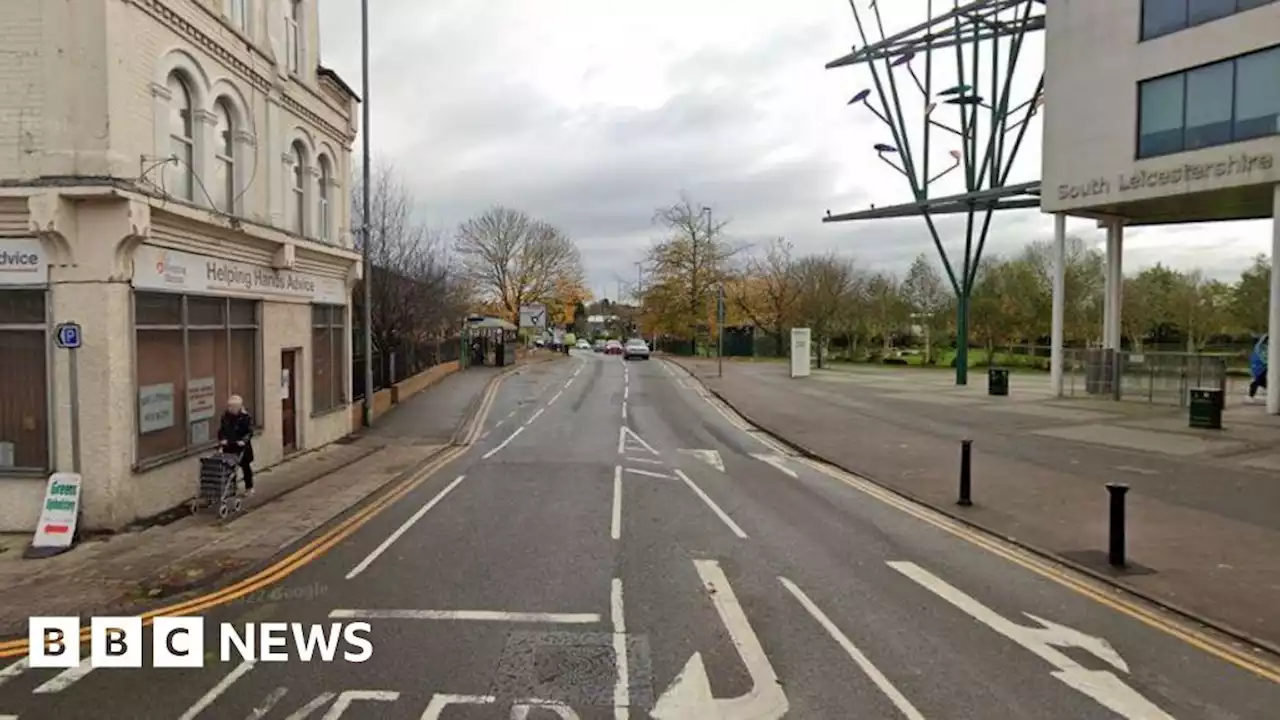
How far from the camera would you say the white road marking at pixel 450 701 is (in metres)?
4.93

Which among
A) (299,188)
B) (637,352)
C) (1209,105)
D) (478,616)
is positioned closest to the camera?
(478,616)

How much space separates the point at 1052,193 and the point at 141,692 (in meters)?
Answer: 30.4

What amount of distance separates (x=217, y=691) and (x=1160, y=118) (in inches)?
1142

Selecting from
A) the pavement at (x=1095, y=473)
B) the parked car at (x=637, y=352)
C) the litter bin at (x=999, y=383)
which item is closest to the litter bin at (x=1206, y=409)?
the pavement at (x=1095, y=473)

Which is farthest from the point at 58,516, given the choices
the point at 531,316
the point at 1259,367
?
the point at 531,316

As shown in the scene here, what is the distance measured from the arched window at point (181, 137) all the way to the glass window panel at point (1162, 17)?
27277mm

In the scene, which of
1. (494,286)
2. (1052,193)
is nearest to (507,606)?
(1052,193)

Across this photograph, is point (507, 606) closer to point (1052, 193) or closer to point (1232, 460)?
point (1232, 460)

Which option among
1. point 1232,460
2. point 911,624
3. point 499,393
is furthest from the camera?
point 499,393

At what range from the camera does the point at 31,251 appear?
9883 mm

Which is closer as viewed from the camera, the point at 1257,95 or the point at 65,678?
the point at 65,678

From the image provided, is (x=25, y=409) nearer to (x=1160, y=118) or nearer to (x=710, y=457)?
(x=710, y=457)

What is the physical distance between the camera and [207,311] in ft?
41.5

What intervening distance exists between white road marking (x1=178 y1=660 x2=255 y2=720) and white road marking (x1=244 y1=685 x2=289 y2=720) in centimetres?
33
